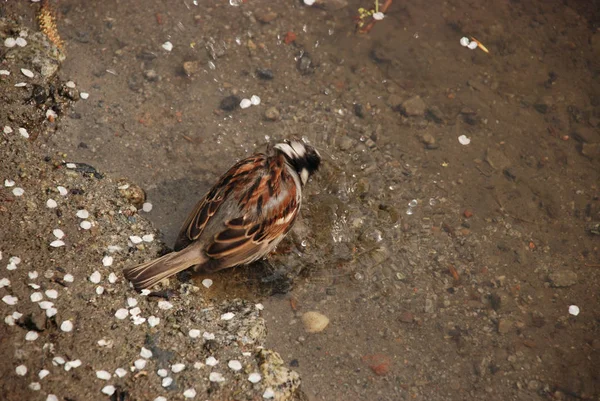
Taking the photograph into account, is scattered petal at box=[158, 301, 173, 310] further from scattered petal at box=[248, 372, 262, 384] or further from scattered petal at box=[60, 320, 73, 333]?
scattered petal at box=[248, 372, 262, 384]

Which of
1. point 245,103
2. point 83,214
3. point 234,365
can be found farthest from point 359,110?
point 234,365

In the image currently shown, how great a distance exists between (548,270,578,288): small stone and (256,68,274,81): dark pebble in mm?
4092

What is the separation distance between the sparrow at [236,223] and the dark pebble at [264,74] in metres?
1.92

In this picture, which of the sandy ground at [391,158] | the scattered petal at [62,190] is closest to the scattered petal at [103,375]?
the sandy ground at [391,158]

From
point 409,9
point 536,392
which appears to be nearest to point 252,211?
point 536,392

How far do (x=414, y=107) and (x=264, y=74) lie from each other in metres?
1.97

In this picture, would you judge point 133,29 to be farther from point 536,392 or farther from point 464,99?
point 536,392

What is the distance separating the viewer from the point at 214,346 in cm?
496

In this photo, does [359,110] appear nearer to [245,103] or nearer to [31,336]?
[245,103]

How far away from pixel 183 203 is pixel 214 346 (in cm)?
181

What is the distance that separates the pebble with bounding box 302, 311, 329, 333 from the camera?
5617 mm

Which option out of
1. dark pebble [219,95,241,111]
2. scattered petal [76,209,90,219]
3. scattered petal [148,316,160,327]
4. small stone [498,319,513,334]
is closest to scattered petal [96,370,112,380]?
scattered petal [148,316,160,327]

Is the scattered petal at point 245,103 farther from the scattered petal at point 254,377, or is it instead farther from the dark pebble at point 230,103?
the scattered petal at point 254,377

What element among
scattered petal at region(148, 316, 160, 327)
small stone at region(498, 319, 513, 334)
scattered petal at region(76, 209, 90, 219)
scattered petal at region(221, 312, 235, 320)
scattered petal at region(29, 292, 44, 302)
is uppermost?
scattered petal at region(76, 209, 90, 219)
